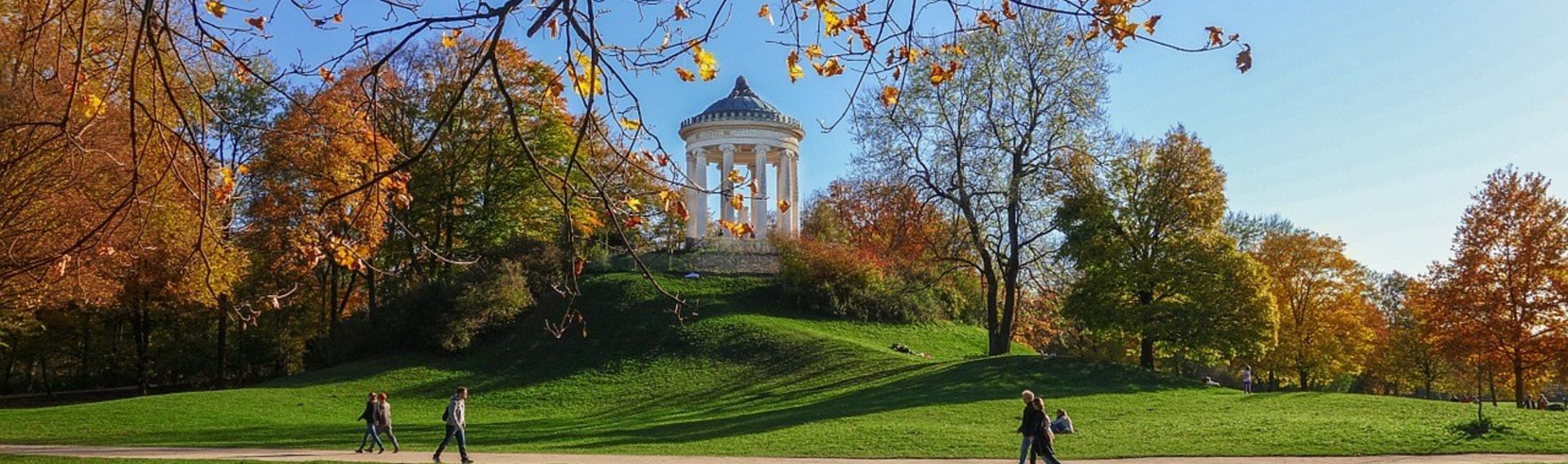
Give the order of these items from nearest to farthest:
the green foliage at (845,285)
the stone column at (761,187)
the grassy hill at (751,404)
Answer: the grassy hill at (751,404) → the green foliage at (845,285) → the stone column at (761,187)

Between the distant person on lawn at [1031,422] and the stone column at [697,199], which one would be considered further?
the stone column at [697,199]

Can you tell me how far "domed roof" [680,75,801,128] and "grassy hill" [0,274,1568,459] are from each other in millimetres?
8540

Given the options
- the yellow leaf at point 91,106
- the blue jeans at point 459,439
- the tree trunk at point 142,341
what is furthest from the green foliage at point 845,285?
the yellow leaf at point 91,106

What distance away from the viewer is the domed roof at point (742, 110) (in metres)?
47.7

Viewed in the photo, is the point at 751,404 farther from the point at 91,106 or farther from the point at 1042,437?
the point at 91,106

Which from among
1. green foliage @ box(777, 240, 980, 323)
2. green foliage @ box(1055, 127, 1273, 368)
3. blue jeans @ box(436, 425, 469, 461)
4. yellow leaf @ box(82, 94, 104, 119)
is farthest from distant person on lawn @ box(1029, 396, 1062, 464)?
green foliage @ box(777, 240, 980, 323)

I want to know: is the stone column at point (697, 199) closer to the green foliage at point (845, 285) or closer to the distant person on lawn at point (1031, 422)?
the green foliage at point (845, 285)

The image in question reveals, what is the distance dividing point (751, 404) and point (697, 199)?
77.6 feet

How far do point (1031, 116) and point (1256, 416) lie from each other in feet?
40.3

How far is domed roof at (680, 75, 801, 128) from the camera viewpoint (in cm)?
4772

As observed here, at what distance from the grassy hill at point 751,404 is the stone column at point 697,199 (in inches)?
252

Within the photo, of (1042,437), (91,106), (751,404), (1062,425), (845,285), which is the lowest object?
(751,404)

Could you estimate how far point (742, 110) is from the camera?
4816 cm

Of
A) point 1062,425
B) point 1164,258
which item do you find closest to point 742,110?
point 1164,258
